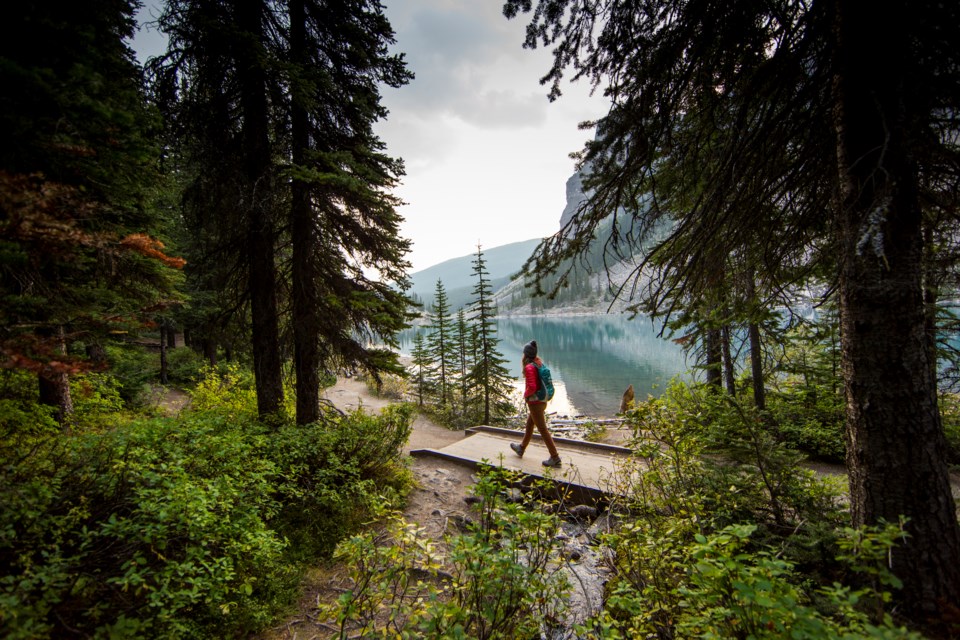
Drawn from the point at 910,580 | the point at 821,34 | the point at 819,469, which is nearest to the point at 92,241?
the point at 821,34

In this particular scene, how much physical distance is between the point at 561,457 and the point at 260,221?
7128mm

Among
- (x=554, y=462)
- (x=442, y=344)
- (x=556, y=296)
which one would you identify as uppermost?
(x=556, y=296)

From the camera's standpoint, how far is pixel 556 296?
12.9ft

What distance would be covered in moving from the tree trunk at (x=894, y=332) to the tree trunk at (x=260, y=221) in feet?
23.6

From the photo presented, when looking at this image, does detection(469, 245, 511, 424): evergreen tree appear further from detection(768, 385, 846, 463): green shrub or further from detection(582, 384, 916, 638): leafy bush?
detection(582, 384, 916, 638): leafy bush

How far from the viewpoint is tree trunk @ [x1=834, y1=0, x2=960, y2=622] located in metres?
2.23

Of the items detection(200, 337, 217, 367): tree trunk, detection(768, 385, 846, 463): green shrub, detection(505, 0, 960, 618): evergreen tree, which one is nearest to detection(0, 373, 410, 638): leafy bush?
detection(505, 0, 960, 618): evergreen tree

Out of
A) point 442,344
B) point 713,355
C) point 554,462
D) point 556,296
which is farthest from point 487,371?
point 556,296

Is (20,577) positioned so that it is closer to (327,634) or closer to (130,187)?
(327,634)

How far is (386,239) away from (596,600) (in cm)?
654

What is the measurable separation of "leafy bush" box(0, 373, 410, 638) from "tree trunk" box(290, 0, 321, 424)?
1903 mm

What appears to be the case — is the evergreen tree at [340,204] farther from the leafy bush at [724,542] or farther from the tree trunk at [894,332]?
the tree trunk at [894,332]

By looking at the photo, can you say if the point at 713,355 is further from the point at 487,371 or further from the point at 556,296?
the point at 487,371

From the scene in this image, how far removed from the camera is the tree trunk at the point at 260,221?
608cm
